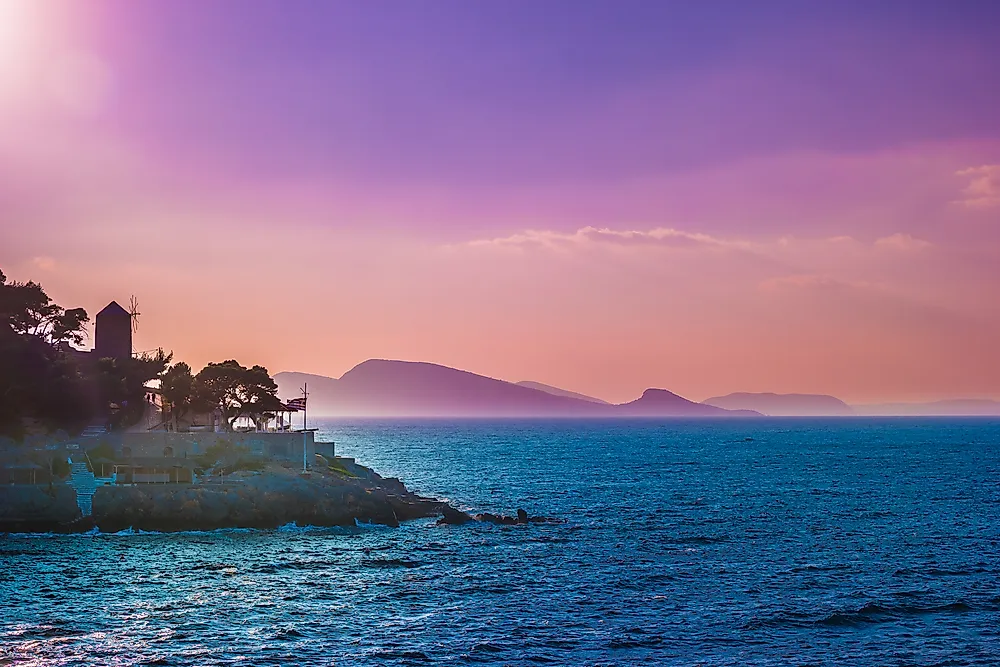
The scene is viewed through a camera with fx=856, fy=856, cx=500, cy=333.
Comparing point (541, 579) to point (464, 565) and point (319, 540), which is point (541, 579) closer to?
point (464, 565)

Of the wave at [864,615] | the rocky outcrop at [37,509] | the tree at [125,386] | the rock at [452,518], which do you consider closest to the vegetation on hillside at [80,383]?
the tree at [125,386]

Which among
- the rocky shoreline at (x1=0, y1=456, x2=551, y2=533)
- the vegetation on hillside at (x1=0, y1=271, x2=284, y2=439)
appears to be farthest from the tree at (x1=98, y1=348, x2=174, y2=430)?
the rocky shoreline at (x1=0, y1=456, x2=551, y2=533)

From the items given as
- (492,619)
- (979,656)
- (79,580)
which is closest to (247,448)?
(79,580)

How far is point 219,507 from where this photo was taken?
68.6 metres

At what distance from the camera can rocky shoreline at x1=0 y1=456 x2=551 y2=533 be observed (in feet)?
218

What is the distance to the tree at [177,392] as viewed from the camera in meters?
102

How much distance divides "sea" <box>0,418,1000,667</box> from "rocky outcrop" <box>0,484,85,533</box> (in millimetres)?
2647

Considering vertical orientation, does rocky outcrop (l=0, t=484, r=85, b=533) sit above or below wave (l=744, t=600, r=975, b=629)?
above

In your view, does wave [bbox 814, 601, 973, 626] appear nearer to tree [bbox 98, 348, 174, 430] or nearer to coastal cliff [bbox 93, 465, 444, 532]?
coastal cliff [bbox 93, 465, 444, 532]

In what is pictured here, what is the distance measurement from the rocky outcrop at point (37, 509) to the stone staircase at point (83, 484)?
2.38 feet

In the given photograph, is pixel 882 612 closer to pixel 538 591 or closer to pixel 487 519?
pixel 538 591

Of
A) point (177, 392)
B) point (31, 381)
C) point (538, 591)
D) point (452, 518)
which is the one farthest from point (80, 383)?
point (538, 591)

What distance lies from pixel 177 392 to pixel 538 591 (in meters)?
67.6

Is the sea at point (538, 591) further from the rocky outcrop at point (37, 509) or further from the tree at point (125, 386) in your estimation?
the tree at point (125, 386)
